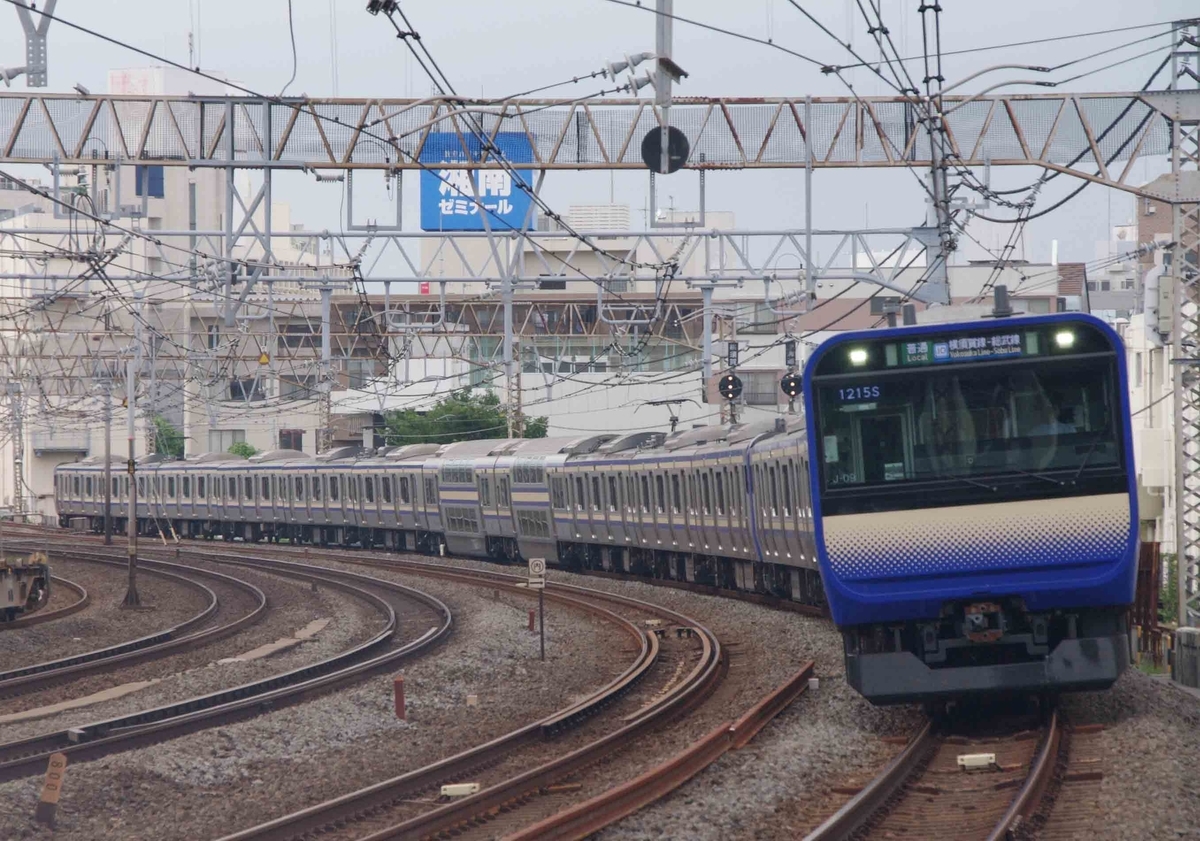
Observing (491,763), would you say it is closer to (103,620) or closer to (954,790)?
(954,790)

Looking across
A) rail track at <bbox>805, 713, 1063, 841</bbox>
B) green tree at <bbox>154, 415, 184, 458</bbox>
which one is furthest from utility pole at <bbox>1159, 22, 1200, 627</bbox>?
green tree at <bbox>154, 415, 184, 458</bbox>

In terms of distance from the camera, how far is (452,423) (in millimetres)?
58281

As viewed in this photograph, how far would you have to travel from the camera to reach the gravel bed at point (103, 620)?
19656mm

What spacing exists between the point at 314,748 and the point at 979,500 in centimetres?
513

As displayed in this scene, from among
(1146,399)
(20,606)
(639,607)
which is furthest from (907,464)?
(1146,399)

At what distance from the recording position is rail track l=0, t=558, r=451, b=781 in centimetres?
1150

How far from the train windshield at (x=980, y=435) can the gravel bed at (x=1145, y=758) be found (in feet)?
5.14

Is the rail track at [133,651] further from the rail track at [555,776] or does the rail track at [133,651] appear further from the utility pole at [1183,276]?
the utility pole at [1183,276]

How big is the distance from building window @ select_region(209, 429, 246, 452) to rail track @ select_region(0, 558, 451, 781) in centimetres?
5172

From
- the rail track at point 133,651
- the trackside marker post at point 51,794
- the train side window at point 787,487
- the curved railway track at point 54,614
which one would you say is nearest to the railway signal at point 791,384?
the train side window at point 787,487

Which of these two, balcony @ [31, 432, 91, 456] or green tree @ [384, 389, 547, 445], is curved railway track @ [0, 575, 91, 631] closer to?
green tree @ [384, 389, 547, 445]

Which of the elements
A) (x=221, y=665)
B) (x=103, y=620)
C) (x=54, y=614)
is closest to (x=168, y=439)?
(x=54, y=614)

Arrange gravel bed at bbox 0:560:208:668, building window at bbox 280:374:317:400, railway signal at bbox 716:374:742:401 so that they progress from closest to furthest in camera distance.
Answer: gravel bed at bbox 0:560:208:668 → railway signal at bbox 716:374:742:401 → building window at bbox 280:374:317:400

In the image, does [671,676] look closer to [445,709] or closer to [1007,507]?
[445,709]
